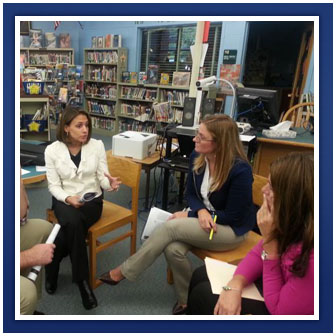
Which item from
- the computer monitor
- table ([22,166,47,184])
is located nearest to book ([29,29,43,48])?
the computer monitor

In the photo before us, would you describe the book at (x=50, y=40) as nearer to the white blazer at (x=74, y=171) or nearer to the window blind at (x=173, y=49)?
the window blind at (x=173, y=49)

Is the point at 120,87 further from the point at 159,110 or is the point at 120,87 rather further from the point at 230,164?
the point at 230,164

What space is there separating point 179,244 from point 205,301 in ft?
1.23

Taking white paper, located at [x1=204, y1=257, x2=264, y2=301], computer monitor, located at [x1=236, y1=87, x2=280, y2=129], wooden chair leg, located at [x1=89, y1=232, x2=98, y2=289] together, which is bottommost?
wooden chair leg, located at [x1=89, y1=232, x2=98, y2=289]

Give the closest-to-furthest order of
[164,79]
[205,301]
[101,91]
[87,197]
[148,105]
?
[205,301] < [87,197] < [164,79] < [148,105] < [101,91]

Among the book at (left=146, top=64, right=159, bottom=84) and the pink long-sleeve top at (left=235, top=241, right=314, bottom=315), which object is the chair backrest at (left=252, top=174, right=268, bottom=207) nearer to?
the pink long-sleeve top at (left=235, top=241, right=314, bottom=315)

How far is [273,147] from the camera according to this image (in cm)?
266

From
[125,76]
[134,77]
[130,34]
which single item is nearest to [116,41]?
[130,34]

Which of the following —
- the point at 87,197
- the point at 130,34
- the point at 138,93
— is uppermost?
the point at 130,34

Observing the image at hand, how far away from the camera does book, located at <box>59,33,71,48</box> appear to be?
601 cm

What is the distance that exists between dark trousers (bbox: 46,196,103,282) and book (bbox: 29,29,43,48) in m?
5.55

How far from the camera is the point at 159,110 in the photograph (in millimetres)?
4996

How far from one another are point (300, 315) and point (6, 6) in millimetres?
1245

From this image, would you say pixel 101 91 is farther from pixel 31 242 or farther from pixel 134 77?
pixel 31 242
